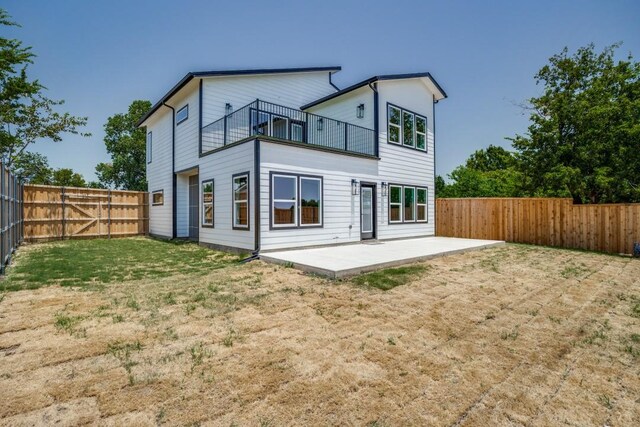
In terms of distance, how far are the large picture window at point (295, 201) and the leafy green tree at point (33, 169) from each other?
23.4 meters

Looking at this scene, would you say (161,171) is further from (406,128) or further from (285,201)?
(406,128)

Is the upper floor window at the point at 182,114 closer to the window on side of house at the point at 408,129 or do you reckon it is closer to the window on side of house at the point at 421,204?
the window on side of house at the point at 408,129

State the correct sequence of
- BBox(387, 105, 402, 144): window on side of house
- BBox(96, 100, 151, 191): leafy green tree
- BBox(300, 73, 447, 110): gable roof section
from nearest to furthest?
BBox(300, 73, 447, 110): gable roof section
BBox(387, 105, 402, 144): window on side of house
BBox(96, 100, 151, 191): leafy green tree

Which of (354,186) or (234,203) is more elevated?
(354,186)

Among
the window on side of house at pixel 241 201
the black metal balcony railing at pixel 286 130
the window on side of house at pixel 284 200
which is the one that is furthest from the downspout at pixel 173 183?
the window on side of house at pixel 284 200

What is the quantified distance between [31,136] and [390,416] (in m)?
25.1

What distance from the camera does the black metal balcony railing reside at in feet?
36.8

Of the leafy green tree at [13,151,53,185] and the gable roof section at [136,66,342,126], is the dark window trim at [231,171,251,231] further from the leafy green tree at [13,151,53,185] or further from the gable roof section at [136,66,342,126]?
the leafy green tree at [13,151,53,185]

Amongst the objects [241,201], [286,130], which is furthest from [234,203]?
[286,130]

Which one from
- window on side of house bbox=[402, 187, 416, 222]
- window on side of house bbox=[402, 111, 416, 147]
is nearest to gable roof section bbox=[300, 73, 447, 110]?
window on side of house bbox=[402, 111, 416, 147]

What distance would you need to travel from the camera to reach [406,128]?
13477 millimetres

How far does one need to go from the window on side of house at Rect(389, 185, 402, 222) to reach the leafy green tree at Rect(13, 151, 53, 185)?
2564cm

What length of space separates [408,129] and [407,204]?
3.26 metres

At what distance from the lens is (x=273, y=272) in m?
6.77
